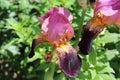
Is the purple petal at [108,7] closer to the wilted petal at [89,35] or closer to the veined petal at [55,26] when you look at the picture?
the wilted petal at [89,35]

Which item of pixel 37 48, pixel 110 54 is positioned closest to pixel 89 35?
pixel 37 48

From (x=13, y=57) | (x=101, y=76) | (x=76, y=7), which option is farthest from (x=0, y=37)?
(x=101, y=76)

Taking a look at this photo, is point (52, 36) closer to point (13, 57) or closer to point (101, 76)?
point (101, 76)

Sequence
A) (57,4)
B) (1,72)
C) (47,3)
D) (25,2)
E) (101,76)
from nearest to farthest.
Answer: (101,76), (57,4), (47,3), (25,2), (1,72)

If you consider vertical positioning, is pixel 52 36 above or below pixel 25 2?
above

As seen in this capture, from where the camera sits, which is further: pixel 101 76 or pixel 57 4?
pixel 57 4

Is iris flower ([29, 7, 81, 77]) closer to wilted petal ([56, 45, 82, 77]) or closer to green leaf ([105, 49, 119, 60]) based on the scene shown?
wilted petal ([56, 45, 82, 77])

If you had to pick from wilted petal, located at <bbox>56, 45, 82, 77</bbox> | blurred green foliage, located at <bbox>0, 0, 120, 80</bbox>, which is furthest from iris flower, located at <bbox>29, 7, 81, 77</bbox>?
blurred green foliage, located at <bbox>0, 0, 120, 80</bbox>

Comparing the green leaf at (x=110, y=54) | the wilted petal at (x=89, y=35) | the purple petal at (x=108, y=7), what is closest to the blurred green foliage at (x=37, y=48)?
the green leaf at (x=110, y=54)
